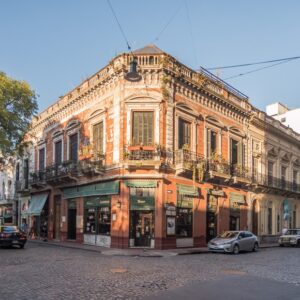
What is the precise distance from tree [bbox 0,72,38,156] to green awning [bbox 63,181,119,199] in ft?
16.9

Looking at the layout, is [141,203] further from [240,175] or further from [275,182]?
[275,182]

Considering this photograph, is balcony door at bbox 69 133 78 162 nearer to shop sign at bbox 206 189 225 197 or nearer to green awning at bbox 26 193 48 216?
green awning at bbox 26 193 48 216

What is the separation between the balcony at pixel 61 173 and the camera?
28.8 meters

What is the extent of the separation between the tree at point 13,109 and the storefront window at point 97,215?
20.9 ft

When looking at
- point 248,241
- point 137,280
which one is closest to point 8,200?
point 248,241

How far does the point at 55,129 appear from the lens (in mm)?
34281

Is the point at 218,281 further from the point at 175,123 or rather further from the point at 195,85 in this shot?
the point at 195,85

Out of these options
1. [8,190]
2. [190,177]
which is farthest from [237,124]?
[8,190]

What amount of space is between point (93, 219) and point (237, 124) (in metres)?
13.3

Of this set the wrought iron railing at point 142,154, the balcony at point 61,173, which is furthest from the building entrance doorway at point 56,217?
the wrought iron railing at point 142,154

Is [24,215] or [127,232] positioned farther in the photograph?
[24,215]

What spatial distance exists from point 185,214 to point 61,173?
33.8 ft

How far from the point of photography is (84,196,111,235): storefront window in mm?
25844

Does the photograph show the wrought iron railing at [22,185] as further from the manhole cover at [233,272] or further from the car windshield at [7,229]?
the manhole cover at [233,272]
